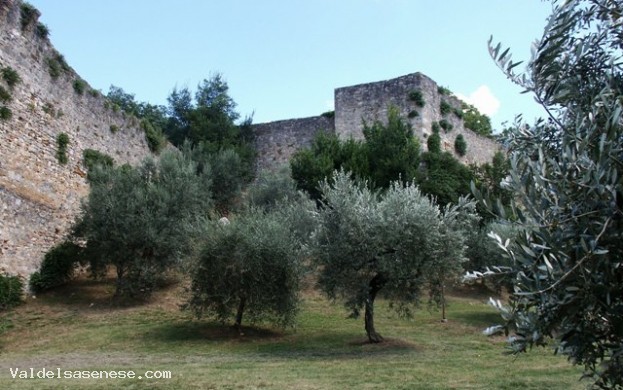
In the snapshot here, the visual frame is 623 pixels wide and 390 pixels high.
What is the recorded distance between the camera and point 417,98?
87.5 ft

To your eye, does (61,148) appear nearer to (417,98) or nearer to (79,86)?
(79,86)

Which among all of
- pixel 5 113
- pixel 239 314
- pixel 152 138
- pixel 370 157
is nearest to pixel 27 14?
pixel 5 113

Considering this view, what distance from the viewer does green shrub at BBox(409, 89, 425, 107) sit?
26.6 metres

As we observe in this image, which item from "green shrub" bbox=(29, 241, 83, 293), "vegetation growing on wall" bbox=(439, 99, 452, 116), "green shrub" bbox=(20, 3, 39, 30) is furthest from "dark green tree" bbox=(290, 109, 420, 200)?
"green shrub" bbox=(20, 3, 39, 30)

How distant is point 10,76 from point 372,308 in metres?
12.7

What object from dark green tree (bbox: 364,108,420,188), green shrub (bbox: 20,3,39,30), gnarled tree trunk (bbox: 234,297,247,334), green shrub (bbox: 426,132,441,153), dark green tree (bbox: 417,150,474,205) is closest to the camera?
gnarled tree trunk (bbox: 234,297,247,334)

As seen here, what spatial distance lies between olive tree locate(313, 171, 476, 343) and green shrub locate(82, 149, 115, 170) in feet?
35.1

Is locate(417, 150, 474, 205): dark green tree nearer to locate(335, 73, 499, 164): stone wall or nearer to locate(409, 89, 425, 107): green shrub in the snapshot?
locate(335, 73, 499, 164): stone wall

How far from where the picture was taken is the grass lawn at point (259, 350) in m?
8.72

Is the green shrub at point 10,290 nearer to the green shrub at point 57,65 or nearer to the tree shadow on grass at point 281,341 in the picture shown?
the tree shadow on grass at point 281,341

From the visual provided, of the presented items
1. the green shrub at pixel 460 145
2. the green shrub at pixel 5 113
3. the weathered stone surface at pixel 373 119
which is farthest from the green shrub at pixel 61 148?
the green shrub at pixel 460 145

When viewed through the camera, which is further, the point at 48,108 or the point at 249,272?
the point at 48,108

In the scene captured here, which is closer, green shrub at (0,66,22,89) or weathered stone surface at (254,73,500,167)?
green shrub at (0,66,22,89)

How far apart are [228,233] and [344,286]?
295cm
